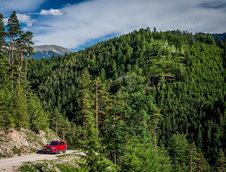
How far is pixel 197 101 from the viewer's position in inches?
5901

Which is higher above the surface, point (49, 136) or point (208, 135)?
point (49, 136)

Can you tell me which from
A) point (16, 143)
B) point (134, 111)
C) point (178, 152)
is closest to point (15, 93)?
point (16, 143)

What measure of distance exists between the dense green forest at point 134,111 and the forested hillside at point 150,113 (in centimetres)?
7

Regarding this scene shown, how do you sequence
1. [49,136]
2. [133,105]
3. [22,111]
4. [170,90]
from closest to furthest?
[133,105] < [22,111] < [49,136] < [170,90]

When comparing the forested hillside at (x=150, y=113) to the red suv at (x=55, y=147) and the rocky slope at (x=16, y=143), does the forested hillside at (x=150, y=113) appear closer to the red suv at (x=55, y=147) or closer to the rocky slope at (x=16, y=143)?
the red suv at (x=55, y=147)

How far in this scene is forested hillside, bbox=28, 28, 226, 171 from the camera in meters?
24.4

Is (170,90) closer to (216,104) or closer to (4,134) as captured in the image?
(216,104)

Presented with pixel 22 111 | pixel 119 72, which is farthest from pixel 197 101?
pixel 22 111

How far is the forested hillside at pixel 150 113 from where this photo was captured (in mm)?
24406

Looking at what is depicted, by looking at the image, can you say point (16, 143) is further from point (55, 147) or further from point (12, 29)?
point (12, 29)

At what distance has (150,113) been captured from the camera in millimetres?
40688

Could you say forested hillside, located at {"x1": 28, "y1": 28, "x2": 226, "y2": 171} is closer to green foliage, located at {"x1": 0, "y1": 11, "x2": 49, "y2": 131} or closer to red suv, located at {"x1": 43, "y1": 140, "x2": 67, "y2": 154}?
red suv, located at {"x1": 43, "y1": 140, "x2": 67, "y2": 154}

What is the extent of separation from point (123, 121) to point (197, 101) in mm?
137044

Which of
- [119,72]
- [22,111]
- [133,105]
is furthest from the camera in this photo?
[119,72]
